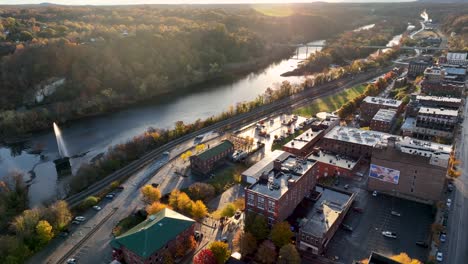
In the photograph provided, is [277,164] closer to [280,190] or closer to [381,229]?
[280,190]

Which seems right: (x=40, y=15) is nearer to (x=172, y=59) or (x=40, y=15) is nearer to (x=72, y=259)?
(x=172, y=59)

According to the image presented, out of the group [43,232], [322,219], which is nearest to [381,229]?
[322,219]

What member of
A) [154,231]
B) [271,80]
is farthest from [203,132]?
[271,80]

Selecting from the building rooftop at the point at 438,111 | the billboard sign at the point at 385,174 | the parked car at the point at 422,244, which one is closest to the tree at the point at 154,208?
the billboard sign at the point at 385,174

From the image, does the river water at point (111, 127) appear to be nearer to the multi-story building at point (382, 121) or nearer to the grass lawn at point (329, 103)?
the grass lawn at point (329, 103)

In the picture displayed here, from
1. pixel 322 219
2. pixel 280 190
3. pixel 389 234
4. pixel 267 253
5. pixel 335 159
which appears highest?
pixel 280 190
